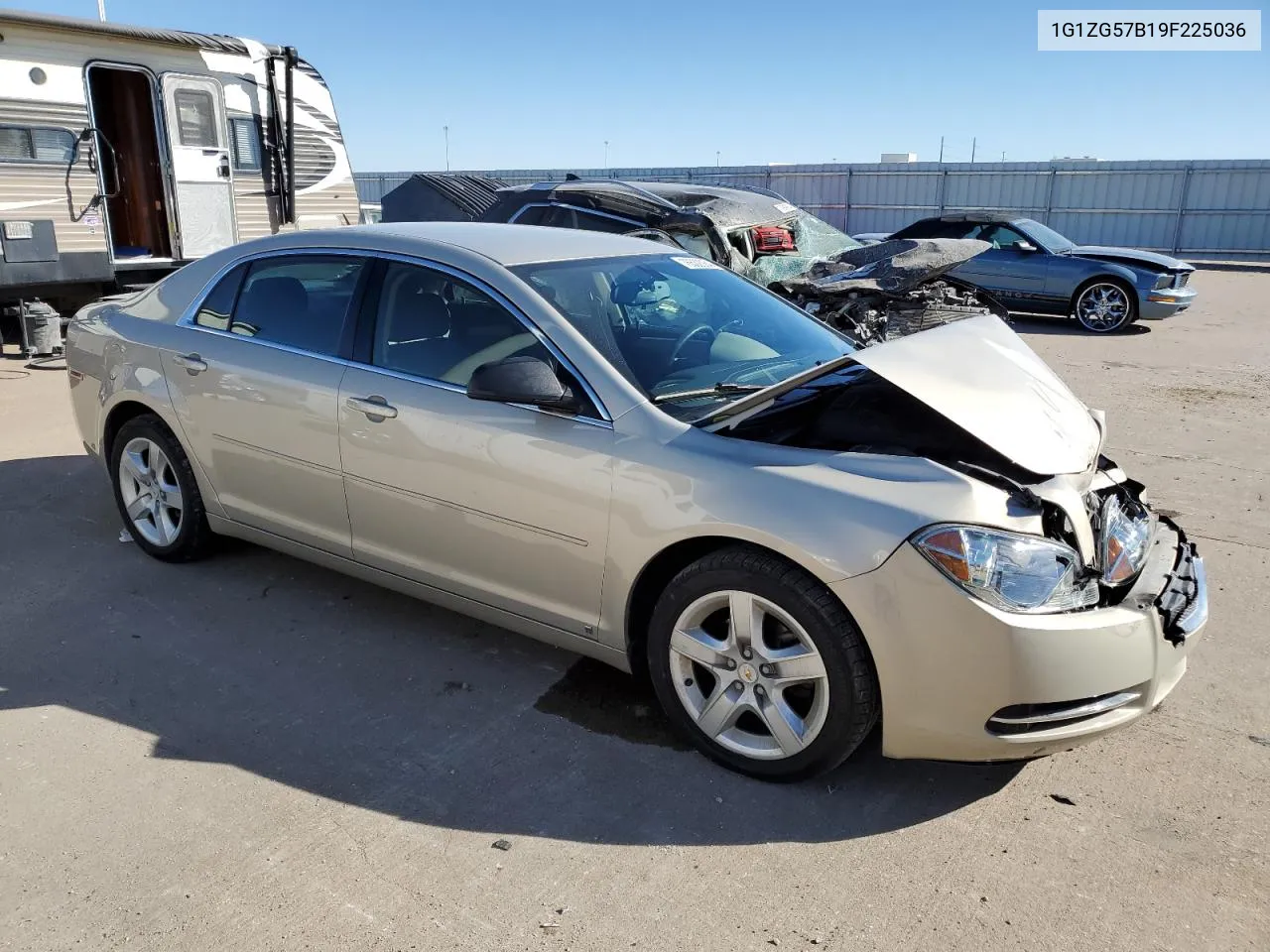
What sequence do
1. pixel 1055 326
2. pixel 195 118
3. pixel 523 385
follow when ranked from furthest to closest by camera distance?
pixel 1055 326 < pixel 195 118 < pixel 523 385

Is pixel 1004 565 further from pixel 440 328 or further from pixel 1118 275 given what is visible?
pixel 1118 275

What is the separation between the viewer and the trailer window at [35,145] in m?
8.88

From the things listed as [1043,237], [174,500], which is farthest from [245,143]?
[1043,237]

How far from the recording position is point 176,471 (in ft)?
15.4

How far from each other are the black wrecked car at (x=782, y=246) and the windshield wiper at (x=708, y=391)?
4.56 metres

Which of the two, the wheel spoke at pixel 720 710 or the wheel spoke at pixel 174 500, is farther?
the wheel spoke at pixel 174 500

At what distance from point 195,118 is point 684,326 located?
856cm

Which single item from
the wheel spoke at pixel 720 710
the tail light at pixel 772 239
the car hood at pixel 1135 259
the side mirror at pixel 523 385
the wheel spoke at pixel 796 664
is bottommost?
the wheel spoke at pixel 720 710

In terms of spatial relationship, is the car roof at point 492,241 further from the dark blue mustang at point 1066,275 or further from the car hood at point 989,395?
the dark blue mustang at point 1066,275

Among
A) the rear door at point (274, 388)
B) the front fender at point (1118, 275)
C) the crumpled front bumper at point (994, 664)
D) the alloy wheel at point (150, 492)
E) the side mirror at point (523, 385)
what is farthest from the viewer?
the front fender at point (1118, 275)

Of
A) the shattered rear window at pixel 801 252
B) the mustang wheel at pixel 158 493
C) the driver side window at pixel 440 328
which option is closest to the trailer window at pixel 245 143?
the shattered rear window at pixel 801 252

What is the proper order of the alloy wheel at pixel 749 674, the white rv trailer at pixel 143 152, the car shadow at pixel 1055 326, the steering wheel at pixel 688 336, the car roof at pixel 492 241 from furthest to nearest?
the car shadow at pixel 1055 326
the white rv trailer at pixel 143 152
the car roof at pixel 492 241
the steering wheel at pixel 688 336
the alloy wheel at pixel 749 674

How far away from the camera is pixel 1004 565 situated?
109 inches

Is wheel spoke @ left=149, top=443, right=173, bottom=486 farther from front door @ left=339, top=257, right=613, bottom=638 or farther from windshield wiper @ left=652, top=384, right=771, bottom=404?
windshield wiper @ left=652, top=384, right=771, bottom=404
